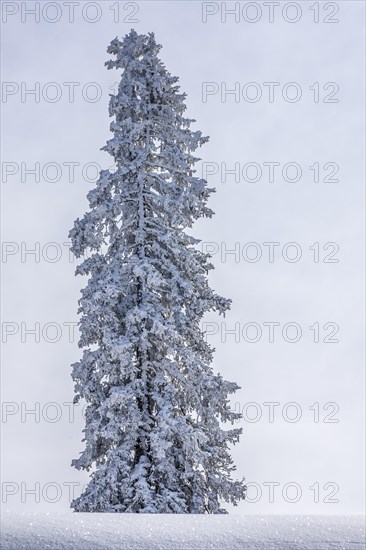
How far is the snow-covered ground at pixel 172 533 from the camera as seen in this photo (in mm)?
2844

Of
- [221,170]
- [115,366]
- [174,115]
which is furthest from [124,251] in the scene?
[221,170]

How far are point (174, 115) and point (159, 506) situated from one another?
1035 cm

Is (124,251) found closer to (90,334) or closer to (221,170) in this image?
(90,334)

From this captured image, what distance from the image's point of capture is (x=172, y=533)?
2979 millimetres

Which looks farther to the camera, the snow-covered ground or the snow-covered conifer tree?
the snow-covered conifer tree

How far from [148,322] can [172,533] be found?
13.8 metres

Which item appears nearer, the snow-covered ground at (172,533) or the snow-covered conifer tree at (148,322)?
the snow-covered ground at (172,533)

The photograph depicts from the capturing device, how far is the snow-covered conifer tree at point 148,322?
620 inches

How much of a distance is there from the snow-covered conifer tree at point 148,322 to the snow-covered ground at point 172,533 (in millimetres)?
12163

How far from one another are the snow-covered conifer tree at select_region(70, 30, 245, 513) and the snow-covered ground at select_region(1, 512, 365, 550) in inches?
479

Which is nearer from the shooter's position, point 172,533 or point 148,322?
point 172,533

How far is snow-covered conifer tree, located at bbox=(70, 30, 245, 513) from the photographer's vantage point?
1574 centimetres

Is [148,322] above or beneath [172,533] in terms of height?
above

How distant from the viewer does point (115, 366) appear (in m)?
16.5
